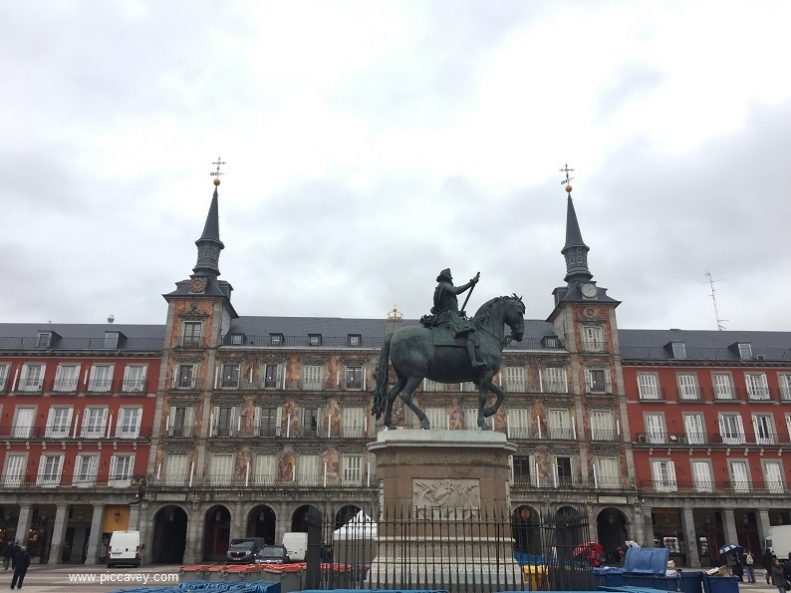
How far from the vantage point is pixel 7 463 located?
42.6 meters

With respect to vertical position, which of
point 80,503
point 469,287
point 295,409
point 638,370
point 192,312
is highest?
point 192,312

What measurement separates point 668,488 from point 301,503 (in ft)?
79.0

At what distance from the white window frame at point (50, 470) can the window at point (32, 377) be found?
4821 millimetres

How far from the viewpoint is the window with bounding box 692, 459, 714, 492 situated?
4272 cm

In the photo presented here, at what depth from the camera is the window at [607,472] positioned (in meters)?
42.3

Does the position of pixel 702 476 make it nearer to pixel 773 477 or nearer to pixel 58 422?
pixel 773 477

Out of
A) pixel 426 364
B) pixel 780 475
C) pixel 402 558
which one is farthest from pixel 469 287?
pixel 780 475

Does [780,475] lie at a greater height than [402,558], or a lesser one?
greater

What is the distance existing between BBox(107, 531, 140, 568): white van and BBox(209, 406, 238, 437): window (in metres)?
9.18

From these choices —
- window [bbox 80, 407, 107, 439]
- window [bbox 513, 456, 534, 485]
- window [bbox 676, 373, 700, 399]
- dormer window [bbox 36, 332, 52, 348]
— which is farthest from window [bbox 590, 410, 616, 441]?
dormer window [bbox 36, 332, 52, 348]

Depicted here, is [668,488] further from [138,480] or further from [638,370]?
[138,480]

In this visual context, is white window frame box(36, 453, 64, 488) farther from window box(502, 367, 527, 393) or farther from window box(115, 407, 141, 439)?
window box(502, 367, 527, 393)

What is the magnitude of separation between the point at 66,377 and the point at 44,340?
3537 millimetres

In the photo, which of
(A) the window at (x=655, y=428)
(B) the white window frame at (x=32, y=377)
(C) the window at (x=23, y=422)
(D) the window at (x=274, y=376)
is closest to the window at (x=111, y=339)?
(B) the white window frame at (x=32, y=377)
